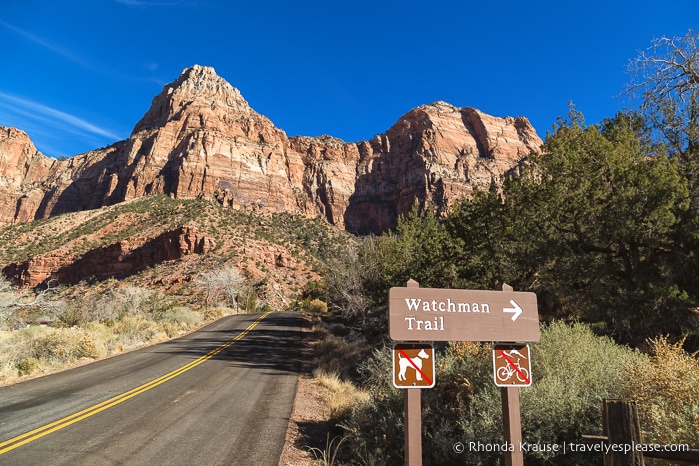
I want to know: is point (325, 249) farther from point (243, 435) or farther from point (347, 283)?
point (243, 435)

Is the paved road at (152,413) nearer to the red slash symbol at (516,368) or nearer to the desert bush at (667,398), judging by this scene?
the red slash symbol at (516,368)

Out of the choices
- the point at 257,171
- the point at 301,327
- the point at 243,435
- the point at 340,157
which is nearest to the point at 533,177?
the point at 243,435

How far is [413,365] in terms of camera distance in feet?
12.6

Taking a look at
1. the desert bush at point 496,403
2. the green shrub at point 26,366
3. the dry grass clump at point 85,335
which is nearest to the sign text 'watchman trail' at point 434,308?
the desert bush at point 496,403

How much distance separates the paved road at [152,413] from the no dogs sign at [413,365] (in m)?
3.72

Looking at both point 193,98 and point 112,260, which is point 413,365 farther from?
point 193,98

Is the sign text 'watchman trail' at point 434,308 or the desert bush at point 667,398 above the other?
the sign text 'watchman trail' at point 434,308

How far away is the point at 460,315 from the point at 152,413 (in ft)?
24.6

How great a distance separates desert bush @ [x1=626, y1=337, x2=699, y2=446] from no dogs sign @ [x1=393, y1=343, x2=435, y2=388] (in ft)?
7.65

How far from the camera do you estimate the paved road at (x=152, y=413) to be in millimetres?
6145

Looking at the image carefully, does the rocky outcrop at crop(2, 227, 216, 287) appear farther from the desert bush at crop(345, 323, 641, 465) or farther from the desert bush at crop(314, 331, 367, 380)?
the desert bush at crop(345, 323, 641, 465)

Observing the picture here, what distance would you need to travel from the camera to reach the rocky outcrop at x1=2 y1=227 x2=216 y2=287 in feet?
220

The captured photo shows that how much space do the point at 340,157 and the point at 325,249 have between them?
66591mm

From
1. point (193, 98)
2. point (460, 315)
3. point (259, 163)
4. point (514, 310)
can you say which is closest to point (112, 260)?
point (259, 163)
